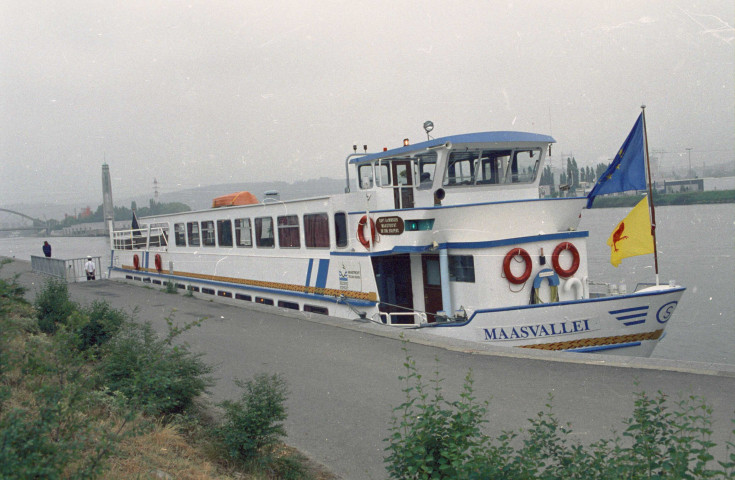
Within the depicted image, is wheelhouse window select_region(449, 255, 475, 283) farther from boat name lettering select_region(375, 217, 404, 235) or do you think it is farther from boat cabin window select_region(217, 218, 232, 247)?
boat cabin window select_region(217, 218, 232, 247)

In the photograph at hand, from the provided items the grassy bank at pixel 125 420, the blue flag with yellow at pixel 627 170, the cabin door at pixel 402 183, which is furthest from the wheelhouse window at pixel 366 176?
the grassy bank at pixel 125 420

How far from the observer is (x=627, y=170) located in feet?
35.7

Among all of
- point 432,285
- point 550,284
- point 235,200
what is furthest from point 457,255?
point 235,200

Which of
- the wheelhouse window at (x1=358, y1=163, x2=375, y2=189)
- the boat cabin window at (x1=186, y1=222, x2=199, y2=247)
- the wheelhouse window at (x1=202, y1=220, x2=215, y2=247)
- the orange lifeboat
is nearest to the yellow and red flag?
the wheelhouse window at (x1=358, y1=163, x2=375, y2=189)

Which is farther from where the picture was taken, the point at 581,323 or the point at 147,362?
the point at 581,323

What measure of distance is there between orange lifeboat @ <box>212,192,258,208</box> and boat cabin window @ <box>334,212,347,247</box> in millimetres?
6822

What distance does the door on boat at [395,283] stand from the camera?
12266 millimetres

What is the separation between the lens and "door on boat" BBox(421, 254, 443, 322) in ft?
38.5

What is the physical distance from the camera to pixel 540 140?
39.6ft

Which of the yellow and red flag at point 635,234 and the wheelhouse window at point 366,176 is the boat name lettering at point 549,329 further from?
the wheelhouse window at point 366,176

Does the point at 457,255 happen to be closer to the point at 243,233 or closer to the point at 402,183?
the point at 402,183

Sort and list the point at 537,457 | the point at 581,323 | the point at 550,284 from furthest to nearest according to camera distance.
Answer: the point at 550,284, the point at 581,323, the point at 537,457

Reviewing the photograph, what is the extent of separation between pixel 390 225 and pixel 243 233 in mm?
6862

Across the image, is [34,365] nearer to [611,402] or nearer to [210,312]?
[611,402]
